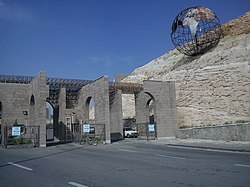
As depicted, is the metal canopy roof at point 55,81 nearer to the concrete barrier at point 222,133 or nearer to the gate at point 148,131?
the gate at point 148,131

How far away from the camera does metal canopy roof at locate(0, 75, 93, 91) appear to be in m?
29.9

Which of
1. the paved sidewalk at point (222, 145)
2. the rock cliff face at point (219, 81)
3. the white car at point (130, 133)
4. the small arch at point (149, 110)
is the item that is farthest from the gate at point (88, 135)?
the rock cliff face at point (219, 81)

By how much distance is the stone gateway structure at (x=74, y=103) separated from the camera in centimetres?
2659

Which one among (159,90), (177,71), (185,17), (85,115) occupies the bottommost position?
(85,115)

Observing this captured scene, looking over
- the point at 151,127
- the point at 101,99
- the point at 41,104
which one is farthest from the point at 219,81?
the point at 41,104

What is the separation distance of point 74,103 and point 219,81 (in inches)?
778

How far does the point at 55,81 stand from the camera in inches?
1278

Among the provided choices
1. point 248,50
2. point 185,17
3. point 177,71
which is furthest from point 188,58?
point 248,50

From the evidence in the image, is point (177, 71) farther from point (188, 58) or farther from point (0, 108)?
point (0, 108)

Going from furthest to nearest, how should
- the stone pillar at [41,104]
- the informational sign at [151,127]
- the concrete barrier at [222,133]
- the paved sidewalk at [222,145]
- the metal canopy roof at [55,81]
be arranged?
the metal canopy roof at [55,81] → the informational sign at [151,127] → the stone pillar at [41,104] → the concrete barrier at [222,133] → the paved sidewalk at [222,145]

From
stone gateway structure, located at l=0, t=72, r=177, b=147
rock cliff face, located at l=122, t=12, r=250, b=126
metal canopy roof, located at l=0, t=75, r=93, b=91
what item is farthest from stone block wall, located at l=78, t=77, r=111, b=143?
rock cliff face, located at l=122, t=12, r=250, b=126

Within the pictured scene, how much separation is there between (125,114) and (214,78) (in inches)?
752

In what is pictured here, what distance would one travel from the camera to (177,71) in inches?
1715

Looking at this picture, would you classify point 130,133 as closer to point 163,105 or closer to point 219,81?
point 163,105
